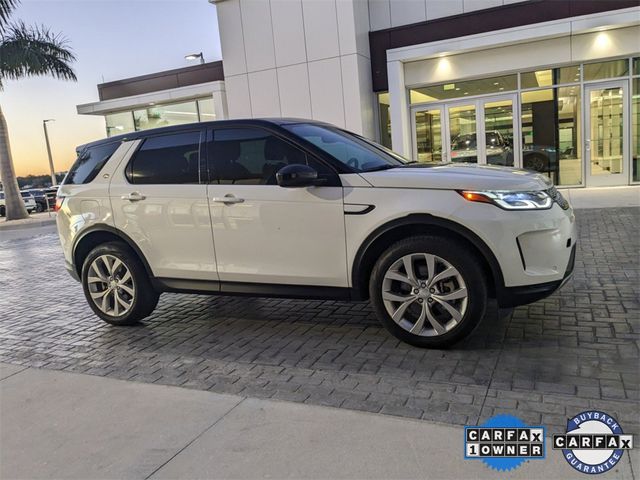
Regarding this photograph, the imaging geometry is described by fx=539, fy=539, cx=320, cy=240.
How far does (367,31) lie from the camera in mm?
15203

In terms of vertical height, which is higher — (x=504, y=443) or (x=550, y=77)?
(x=550, y=77)

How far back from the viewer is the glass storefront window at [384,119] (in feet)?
52.0

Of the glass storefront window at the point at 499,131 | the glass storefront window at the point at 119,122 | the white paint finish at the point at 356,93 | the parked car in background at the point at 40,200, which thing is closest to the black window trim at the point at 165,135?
the white paint finish at the point at 356,93

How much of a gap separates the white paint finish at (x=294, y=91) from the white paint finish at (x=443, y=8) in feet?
12.2

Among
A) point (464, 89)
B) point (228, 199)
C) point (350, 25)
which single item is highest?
point (350, 25)

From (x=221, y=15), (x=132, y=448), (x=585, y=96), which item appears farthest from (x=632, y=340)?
(x=221, y=15)

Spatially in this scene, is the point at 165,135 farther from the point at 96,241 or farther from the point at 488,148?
the point at 488,148

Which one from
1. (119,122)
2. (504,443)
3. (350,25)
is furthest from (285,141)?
(119,122)

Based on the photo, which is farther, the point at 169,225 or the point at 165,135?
the point at 165,135

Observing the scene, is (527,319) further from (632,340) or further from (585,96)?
(585,96)

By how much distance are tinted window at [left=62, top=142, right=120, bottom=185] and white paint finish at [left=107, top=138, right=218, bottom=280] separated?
0.28 metres

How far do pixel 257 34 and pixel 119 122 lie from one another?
803 centimetres

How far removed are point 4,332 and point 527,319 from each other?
206 inches

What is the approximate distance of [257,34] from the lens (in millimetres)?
15672
